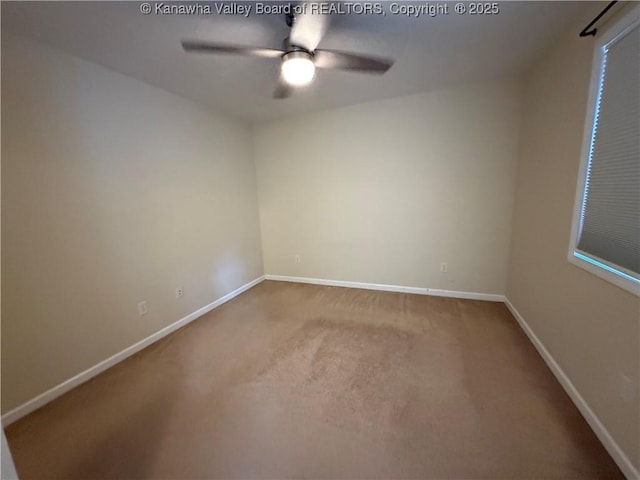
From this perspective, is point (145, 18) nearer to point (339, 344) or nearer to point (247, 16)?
point (247, 16)

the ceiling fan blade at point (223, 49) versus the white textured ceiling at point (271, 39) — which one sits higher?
the white textured ceiling at point (271, 39)

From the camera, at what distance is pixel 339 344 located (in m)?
2.33

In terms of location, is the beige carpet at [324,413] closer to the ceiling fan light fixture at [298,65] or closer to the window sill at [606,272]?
the window sill at [606,272]

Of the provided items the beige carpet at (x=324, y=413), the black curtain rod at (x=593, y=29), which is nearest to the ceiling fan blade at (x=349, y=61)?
the black curtain rod at (x=593, y=29)

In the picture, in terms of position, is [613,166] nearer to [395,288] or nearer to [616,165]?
[616,165]

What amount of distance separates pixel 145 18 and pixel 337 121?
2.16 m

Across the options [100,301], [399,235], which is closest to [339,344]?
[399,235]

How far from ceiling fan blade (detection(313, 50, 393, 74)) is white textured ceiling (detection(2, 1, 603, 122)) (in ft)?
0.64

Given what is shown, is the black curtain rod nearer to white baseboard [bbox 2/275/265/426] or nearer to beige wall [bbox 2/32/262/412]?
beige wall [bbox 2/32/262/412]

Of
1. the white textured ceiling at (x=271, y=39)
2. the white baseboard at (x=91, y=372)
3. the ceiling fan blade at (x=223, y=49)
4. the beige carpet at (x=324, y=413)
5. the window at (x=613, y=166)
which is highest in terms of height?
the white textured ceiling at (x=271, y=39)

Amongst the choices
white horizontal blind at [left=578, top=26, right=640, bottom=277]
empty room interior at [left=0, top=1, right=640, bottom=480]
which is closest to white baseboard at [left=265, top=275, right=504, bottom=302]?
empty room interior at [left=0, top=1, right=640, bottom=480]

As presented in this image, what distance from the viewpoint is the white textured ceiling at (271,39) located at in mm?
1558

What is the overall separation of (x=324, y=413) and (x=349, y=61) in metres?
2.24

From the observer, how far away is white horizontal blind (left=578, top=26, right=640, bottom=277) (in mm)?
1259
